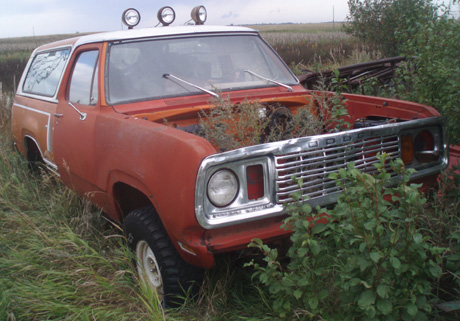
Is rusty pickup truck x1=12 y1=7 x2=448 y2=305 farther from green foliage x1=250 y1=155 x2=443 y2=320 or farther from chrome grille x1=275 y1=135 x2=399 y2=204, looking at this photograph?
green foliage x1=250 y1=155 x2=443 y2=320

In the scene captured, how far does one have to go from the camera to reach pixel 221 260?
325cm

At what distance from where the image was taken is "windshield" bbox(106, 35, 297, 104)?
12.3ft

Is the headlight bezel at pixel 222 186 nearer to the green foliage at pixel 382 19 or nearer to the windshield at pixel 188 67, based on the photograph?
the windshield at pixel 188 67

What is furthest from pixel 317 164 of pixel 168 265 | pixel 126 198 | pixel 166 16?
pixel 166 16

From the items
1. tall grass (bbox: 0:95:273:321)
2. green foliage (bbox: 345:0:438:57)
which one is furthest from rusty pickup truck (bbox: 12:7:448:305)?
green foliage (bbox: 345:0:438:57)

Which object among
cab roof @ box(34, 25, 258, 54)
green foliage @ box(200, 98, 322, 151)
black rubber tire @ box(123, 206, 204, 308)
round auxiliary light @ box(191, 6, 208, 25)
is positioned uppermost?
round auxiliary light @ box(191, 6, 208, 25)

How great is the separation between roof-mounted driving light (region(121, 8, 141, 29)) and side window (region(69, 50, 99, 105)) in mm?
704

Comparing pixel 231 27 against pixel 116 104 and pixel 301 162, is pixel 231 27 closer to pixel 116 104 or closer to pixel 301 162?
pixel 116 104

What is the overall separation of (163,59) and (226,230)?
74.9 inches

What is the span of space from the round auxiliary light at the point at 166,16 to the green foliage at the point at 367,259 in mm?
3174

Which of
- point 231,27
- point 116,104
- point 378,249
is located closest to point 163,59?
point 116,104

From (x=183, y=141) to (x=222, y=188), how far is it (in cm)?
31

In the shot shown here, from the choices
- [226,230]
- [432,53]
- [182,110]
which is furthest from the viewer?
[432,53]

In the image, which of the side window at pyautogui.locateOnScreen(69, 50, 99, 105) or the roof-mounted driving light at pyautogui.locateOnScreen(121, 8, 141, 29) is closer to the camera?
the side window at pyautogui.locateOnScreen(69, 50, 99, 105)
